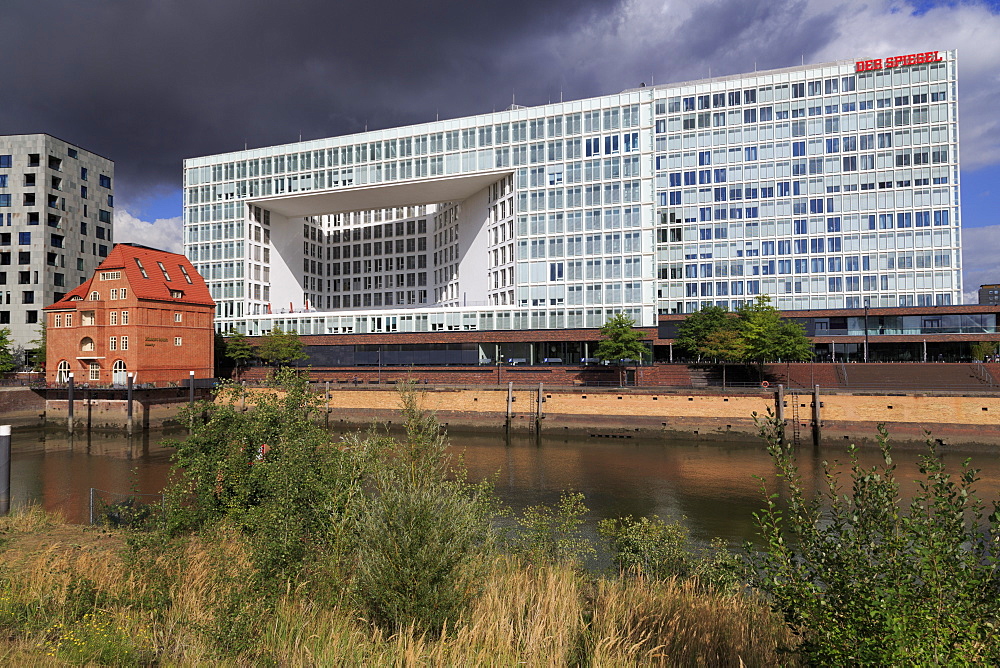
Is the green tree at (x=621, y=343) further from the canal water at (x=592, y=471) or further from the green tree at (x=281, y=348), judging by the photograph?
the green tree at (x=281, y=348)

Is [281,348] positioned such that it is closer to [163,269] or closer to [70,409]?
[163,269]

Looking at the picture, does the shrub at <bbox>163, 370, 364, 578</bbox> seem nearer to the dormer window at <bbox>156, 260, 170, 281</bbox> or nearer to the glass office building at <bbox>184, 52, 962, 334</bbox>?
the dormer window at <bbox>156, 260, 170, 281</bbox>

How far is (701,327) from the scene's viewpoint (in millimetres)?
71562

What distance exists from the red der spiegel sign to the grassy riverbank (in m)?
87.4

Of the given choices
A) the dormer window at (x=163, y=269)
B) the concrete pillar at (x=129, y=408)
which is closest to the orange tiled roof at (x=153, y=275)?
the dormer window at (x=163, y=269)

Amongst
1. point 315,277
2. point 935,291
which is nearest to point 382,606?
point 935,291

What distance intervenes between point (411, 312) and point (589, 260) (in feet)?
90.2

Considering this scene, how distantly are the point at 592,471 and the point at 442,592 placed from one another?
32750 mm

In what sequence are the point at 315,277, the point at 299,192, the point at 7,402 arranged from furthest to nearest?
the point at 315,277, the point at 299,192, the point at 7,402

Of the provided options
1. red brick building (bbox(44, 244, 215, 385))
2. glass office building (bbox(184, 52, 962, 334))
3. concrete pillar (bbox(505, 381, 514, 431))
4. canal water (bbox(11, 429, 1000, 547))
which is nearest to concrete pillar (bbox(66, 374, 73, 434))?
canal water (bbox(11, 429, 1000, 547))

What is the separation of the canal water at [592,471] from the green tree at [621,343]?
16.4 metres

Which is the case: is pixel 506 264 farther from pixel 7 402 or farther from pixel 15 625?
pixel 15 625

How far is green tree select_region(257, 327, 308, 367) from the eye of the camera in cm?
8012

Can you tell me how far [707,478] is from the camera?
37.5m
